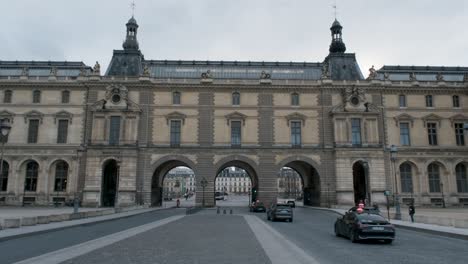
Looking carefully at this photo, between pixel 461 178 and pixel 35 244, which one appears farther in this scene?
pixel 461 178

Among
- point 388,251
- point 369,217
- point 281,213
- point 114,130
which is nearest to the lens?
point 388,251

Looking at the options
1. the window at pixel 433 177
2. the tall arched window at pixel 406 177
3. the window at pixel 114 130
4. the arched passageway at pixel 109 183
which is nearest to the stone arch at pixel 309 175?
the tall arched window at pixel 406 177

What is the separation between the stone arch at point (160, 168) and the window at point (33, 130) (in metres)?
16.6

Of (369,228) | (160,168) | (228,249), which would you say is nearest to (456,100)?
(160,168)

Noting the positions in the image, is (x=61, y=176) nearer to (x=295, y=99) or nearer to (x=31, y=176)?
(x=31, y=176)

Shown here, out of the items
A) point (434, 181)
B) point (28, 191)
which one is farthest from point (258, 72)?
point (28, 191)

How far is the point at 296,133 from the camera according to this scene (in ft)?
176

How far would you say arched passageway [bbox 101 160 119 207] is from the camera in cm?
5282

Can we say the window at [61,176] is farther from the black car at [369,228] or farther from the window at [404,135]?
the window at [404,135]

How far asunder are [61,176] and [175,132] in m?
16.5

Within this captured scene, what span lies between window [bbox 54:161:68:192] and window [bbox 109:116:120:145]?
7.62 meters

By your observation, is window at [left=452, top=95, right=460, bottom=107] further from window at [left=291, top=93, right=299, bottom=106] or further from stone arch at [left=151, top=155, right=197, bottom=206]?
stone arch at [left=151, top=155, right=197, bottom=206]

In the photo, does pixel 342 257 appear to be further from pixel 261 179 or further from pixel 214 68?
pixel 214 68

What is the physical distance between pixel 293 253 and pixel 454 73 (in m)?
57.9
